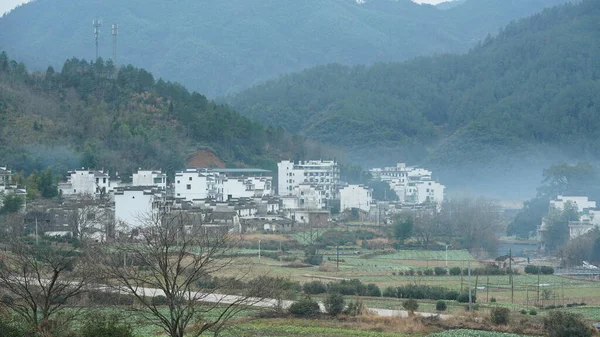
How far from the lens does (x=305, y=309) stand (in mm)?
20984

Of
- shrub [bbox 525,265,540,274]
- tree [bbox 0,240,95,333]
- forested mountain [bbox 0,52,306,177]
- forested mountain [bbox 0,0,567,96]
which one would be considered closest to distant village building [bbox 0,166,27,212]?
forested mountain [bbox 0,52,306,177]

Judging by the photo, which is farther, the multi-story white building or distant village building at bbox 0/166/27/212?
the multi-story white building

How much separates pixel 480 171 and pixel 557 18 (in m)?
39.8

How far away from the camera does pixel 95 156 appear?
47531 millimetres

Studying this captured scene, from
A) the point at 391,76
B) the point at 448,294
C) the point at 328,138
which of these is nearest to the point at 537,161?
the point at 328,138

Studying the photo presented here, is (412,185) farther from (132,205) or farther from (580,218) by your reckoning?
(132,205)

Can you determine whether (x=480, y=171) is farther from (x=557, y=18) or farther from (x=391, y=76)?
(x=557, y=18)

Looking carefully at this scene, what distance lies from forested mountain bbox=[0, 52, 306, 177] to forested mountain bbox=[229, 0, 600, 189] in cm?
1724

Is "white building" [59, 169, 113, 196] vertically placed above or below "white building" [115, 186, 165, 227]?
above

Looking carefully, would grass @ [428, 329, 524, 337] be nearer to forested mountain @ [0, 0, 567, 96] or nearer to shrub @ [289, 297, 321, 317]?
shrub @ [289, 297, 321, 317]

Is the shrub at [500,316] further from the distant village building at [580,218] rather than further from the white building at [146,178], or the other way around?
the white building at [146,178]

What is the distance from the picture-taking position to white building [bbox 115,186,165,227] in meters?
35.6

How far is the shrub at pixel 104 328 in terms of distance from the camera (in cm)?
1466

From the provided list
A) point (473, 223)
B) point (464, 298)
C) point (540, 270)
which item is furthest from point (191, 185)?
point (464, 298)
